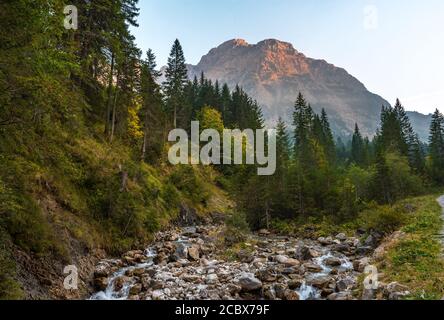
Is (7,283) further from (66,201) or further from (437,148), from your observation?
(437,148)

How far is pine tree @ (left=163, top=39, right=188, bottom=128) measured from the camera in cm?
5722

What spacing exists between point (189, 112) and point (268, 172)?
35.7 meters

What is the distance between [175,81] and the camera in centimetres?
5938

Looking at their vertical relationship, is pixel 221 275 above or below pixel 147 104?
below

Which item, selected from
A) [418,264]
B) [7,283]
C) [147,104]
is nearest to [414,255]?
[418,264]

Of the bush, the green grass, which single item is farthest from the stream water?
the bush

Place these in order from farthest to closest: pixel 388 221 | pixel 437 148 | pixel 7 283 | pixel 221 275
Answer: pixel 437 148
pixel 388 221
pixel 221 275
pixel 7 283

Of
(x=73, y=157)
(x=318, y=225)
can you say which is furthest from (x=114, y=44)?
(x=318, y=225)

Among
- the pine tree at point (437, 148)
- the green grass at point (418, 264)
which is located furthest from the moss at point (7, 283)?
the pine tree at point (437, 148)

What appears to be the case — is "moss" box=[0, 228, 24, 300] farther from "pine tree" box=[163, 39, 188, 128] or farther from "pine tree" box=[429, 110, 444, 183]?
"pine tree" box=[429, 110, 444, 183]

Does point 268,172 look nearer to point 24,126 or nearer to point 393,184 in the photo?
point 393,184

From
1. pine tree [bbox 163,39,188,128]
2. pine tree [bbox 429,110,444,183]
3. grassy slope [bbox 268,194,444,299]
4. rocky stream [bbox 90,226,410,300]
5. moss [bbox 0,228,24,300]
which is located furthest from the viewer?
pine tree [bbox 429,110,444,183]

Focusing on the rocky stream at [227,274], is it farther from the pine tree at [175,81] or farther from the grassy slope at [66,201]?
the pine tree at [175,81]

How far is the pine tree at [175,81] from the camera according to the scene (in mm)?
57219
